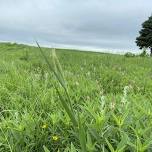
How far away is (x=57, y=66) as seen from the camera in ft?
6.90

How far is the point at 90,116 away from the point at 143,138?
2.28ft

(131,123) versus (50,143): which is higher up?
(131,123)

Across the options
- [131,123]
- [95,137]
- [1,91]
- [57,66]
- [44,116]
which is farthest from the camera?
[1,91]

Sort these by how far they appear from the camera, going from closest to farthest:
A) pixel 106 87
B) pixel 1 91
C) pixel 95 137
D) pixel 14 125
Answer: pixel 95 137 < pixel 14 125 < pixel 1 91 < pixel 106 87

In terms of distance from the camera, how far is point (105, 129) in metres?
3.94

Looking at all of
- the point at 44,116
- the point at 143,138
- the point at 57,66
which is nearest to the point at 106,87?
the point at 44,116

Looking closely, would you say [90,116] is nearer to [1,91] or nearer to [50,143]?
[50,143]

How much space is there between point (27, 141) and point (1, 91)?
8.82 ft

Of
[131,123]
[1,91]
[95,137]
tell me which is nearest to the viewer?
[95,137]

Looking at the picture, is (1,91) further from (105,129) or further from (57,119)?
(105,129)

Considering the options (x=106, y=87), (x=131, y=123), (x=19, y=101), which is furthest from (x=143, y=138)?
(x=106, y=87)

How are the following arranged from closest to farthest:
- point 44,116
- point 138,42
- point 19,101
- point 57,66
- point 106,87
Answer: point 57,66 < point 44,116 < point 19,101 < point 106,87 < point 138,42

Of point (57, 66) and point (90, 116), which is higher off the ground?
point (57, 66)

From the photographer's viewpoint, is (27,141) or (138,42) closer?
(27,141)
